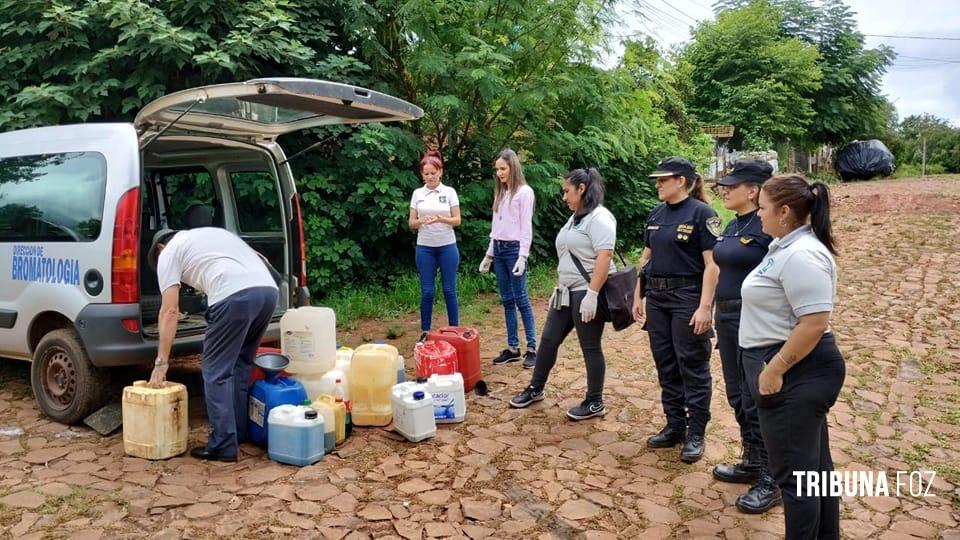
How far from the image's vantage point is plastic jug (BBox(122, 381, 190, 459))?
12.6 feet

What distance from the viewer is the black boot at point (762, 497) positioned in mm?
3328

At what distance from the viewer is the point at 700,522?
328cm

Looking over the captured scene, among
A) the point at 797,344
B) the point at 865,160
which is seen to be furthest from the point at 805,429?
the point at 865,160

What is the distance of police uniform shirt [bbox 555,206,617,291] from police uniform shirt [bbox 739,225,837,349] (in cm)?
142

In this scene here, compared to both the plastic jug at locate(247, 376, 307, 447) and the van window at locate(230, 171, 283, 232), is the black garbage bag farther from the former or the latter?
the plastic jug at locate(247, 376, 307, 447)

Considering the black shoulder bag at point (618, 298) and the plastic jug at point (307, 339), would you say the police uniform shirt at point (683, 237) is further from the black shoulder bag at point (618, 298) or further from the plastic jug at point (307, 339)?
the plastic jug at point (307, 339)

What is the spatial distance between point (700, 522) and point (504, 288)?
2.86 meters

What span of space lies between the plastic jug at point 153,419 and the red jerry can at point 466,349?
1.80 meters

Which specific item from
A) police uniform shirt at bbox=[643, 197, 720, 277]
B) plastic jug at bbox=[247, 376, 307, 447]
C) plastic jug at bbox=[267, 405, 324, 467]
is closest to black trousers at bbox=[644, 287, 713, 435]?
police uniform shirt at bbox=[643, 197, 720, 277]

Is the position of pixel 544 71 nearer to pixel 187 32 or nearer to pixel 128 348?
pixel 187 32

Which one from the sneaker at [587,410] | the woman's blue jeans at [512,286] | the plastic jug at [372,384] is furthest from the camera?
the woman's blue jeans at [512,286]

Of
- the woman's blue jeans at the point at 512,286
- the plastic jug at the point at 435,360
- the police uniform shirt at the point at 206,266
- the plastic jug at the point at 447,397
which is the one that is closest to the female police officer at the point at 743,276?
the plastic jug at the point at 447,397

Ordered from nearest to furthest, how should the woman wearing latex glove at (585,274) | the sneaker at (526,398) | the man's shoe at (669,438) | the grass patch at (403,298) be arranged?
the man's shoe at (669,438) < the woman wearing latex glove at (585,274) < the sneaker at (526,398) < the grass patch at (403,298)

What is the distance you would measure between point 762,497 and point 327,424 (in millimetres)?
2368
